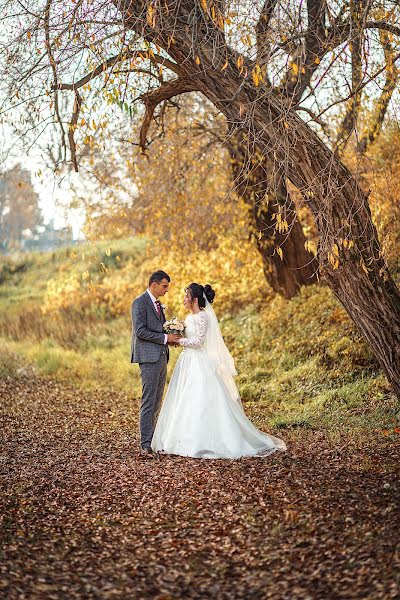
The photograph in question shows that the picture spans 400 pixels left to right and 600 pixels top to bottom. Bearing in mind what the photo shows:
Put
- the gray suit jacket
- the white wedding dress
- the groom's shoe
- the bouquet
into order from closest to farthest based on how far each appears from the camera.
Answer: the white wedding dress < the groom's shoe < the gray suit jacket < the bouquet

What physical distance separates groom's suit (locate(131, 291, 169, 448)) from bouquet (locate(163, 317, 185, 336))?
4.6 inches

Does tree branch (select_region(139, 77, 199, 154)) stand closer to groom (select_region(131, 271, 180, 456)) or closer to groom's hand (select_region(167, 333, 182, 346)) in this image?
groom (select_region(131, 271, 180, 456))

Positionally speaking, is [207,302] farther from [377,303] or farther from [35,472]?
[35,472]

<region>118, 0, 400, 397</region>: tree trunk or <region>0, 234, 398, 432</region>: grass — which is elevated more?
<region>118, 0, 400, 397</region>: tree trunk

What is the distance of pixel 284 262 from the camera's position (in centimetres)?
1304

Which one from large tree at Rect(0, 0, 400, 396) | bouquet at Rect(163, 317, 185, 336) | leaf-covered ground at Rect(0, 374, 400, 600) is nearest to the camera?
leaf-covered ground at Rect(0, 374, 400, 600)

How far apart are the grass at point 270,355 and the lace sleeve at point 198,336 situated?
1.22m

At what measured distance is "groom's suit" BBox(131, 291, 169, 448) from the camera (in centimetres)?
757

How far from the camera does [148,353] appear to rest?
761 cm

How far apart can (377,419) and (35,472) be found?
406 centimetres

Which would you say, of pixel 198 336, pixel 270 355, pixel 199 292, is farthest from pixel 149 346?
pixel 270 355

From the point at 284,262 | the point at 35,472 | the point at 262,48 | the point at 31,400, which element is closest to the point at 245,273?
the point at 284,262

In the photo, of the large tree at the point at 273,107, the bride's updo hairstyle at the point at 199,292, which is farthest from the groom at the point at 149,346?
the large tree at the point at 273,107

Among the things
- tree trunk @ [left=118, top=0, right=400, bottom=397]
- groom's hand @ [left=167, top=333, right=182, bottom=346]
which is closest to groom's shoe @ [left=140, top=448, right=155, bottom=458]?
groom's hand @ [left=167, top=333, right=182, bottom=346]
